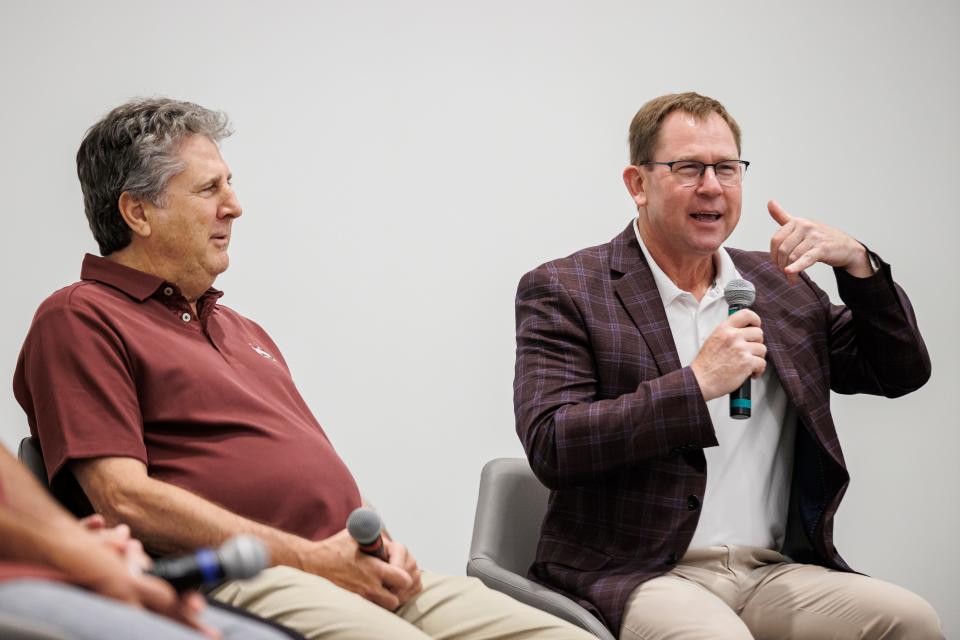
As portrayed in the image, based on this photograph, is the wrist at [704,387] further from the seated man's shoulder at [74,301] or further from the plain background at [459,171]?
the plain background at [459,171]

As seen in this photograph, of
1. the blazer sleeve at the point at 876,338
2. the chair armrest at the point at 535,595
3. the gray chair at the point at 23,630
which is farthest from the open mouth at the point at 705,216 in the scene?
the gray chair at the point at 23,630

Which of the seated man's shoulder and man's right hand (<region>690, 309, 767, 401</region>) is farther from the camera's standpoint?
man's right hand (<region>690, 309, 767, 401</region>)

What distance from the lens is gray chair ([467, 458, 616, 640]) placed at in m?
2.10

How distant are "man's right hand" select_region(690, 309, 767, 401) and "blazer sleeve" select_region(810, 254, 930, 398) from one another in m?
0.40

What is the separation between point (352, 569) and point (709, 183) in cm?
113

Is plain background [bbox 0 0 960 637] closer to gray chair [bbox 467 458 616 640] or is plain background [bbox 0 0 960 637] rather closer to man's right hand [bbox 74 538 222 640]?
gray chair [bbox 467 458 616 640]

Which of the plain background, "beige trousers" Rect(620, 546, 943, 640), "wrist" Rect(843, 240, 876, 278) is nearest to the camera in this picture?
"beige trousers" Rect(620, 546, 943, 640)

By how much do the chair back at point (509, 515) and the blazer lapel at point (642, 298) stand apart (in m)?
0.47

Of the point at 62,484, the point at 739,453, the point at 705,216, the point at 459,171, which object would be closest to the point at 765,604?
the point at 739,453

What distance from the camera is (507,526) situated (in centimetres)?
230

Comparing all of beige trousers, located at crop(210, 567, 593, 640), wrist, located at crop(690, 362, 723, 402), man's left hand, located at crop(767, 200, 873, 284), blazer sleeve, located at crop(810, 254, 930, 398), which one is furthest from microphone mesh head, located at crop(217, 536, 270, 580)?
blazer sleeve, located at crop(810, 254, 930, 398)

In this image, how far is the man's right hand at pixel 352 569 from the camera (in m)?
1.73

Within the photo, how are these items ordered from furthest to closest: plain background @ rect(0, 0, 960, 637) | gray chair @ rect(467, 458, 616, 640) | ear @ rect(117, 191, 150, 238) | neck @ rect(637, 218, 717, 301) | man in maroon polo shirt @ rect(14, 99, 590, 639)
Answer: plain background @ rect(0, 0, 960, 637) → neck @ rect(637, 218, 717, 301) → gray chair @ rect(467, 458, 616, 640) → ear @ rect(117, 191, 150, 238) → man in maroon polo shirt @ rect(14, 99, 590, 639)

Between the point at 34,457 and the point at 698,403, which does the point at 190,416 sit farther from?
the point at 698,403
